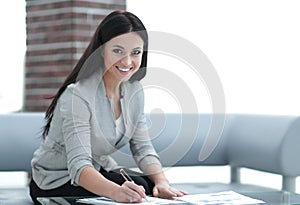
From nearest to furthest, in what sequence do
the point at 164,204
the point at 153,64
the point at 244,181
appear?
the point at 164,204
the point at 244,181
the point at 153,64

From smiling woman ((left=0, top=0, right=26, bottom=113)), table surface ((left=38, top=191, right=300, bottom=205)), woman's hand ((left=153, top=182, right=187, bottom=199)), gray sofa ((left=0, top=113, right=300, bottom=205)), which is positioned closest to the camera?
table surface ((left=38, top=191, right=300, bottom=205))

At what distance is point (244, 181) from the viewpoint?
9.10 ft

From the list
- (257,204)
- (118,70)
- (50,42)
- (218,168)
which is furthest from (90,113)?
(50,42)

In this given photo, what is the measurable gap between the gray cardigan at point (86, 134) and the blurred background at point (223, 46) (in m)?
1.16

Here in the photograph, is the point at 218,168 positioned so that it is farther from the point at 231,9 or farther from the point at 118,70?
the point at 118,70

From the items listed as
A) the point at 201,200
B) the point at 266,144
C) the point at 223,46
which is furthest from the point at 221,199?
the point at 223,46

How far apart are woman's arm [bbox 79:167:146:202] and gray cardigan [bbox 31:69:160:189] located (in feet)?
0.12

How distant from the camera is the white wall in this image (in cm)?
335

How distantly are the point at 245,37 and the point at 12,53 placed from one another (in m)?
1.34

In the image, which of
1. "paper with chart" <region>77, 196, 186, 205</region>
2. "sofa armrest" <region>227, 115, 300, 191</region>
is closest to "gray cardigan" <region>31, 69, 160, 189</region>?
"paper with chart" <region>77, 196, 186, 205</region>

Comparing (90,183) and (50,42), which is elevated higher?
(50,42)

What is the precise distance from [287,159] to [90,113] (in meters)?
0.98

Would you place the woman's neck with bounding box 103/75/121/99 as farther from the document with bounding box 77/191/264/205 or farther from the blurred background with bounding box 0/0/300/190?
the blurred background with bounding box 0/0/300/190

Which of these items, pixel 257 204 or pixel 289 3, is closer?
pixel 257 204
